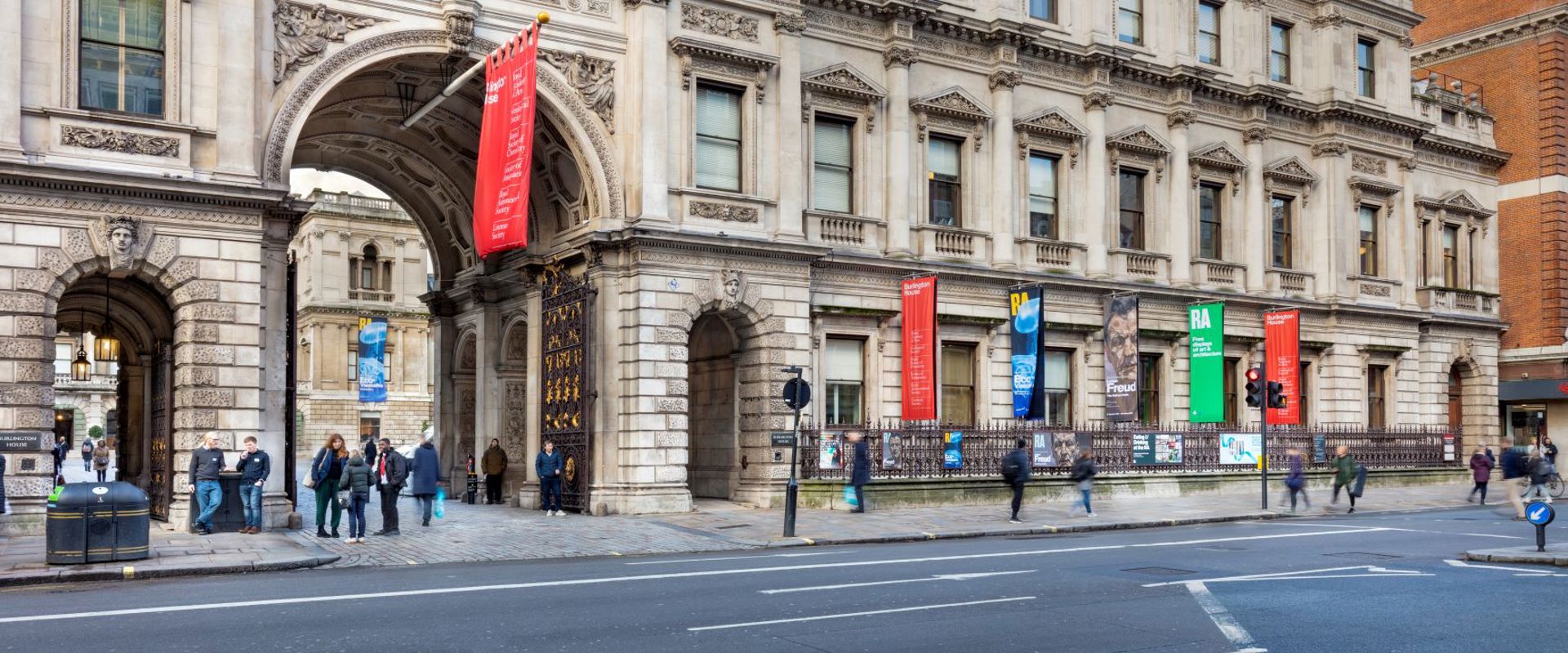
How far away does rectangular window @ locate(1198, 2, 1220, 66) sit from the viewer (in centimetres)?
3847

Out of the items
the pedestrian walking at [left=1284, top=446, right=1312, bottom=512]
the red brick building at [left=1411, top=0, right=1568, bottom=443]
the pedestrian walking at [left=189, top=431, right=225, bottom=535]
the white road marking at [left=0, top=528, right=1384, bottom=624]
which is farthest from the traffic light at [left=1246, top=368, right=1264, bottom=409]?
the red brick building at [left=1411, top=0, right=1568, bottom=443]

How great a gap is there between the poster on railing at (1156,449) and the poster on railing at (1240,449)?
1.79 m

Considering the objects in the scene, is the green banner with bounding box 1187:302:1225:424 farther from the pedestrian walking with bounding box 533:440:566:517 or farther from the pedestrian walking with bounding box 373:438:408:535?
the pedestrian walking with bounding box 373:438:408:535

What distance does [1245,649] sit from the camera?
10.9 metres

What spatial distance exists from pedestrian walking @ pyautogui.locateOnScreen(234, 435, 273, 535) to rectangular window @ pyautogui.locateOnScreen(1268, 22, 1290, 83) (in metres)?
30.2

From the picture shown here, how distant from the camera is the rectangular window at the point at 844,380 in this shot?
3095 cm

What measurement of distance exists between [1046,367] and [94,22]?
73.4 feet

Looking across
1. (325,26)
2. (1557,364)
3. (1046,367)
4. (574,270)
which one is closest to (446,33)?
(325,26)

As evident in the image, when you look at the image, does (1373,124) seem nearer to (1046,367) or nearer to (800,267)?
(1046,367)

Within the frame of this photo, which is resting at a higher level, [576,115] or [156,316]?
[576,115]

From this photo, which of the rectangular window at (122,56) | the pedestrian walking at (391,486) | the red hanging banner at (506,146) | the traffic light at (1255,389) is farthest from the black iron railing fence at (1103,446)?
the rectangular window at (122,56)

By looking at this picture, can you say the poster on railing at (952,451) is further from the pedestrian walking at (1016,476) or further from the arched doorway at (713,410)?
the arched doorway at (713,410)

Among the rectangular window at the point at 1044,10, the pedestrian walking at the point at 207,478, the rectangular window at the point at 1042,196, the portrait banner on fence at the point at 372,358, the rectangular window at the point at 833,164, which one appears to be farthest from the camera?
the portrait banner on fence at the point at 372,358

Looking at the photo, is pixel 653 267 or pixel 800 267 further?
pixel 800 267
